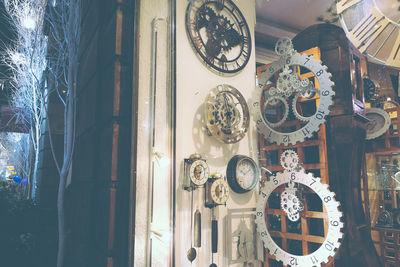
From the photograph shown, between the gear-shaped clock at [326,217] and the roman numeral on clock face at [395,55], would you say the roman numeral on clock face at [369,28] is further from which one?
the gear-shaped clock at [326,217]

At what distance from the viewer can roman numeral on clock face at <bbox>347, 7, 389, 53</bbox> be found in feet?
5.34

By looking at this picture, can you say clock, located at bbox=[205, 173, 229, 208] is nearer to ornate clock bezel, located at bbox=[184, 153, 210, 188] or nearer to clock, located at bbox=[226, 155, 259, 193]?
ornate clock bezel, located at bbox=[184, 153, 210, 188]

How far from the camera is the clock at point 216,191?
2.31 meters

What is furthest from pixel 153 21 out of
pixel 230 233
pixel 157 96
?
pixel 230 233

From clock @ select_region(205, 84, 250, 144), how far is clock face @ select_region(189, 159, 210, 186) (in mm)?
320

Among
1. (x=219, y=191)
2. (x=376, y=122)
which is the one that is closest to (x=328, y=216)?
(x=219, y=191)

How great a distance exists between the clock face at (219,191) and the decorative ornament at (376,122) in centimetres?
131

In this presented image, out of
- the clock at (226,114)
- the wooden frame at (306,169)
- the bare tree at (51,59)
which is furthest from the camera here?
the bare tree at (51,59)

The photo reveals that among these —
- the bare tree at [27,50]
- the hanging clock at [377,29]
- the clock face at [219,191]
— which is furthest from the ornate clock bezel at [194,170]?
the bare tree at [27,50]

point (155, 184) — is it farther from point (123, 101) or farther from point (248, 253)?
point (248, 253)

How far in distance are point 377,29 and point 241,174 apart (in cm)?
150

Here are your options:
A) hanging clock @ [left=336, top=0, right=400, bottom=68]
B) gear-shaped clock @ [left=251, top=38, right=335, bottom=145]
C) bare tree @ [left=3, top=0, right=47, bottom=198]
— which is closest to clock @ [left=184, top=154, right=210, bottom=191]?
gear-shaped clock @ [left=251, top=38, right=335, bottom=145]

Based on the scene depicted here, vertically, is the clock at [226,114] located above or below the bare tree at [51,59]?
below

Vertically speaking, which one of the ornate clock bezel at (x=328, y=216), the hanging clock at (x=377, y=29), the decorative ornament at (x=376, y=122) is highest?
the hanging clock at (x=377, y=29)
